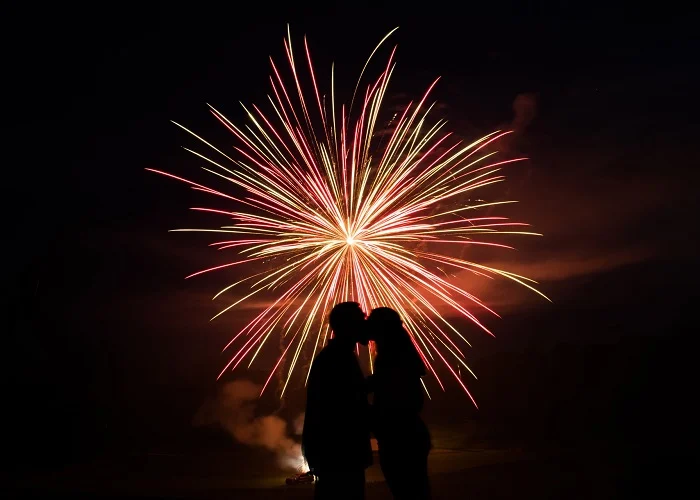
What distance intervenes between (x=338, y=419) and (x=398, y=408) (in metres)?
0.48

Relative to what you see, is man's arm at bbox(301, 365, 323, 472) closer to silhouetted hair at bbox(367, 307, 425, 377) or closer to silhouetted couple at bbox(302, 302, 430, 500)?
silhouetted couple at bbox(302, 302, 430, 500)

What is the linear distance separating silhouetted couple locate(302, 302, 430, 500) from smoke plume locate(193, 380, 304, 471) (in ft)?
83.7

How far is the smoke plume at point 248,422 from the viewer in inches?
1409

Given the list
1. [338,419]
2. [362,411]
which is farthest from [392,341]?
[338,419]

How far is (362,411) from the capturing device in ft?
14.9

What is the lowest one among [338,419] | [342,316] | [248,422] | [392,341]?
[338,419]

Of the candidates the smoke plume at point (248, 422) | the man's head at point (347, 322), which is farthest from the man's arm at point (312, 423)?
the smoke plume at point (248, 422)

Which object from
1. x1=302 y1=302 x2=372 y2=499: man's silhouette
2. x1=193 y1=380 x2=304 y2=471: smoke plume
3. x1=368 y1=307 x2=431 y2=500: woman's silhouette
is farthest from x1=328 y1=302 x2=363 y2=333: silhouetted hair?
x1=193 y1=380 x2=304 y2=471: smoke plume

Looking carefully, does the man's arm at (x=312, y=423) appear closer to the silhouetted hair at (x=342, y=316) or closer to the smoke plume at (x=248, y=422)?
the silhouetted hair at (x=342, y=316)

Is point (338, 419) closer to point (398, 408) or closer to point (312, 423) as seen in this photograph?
point (312, 423)

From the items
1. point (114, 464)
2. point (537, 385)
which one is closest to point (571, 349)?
point (537, 385)

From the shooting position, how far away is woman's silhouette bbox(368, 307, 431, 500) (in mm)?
4695

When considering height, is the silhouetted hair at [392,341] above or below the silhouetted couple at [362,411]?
above

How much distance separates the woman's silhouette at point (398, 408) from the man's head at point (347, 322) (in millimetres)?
153
